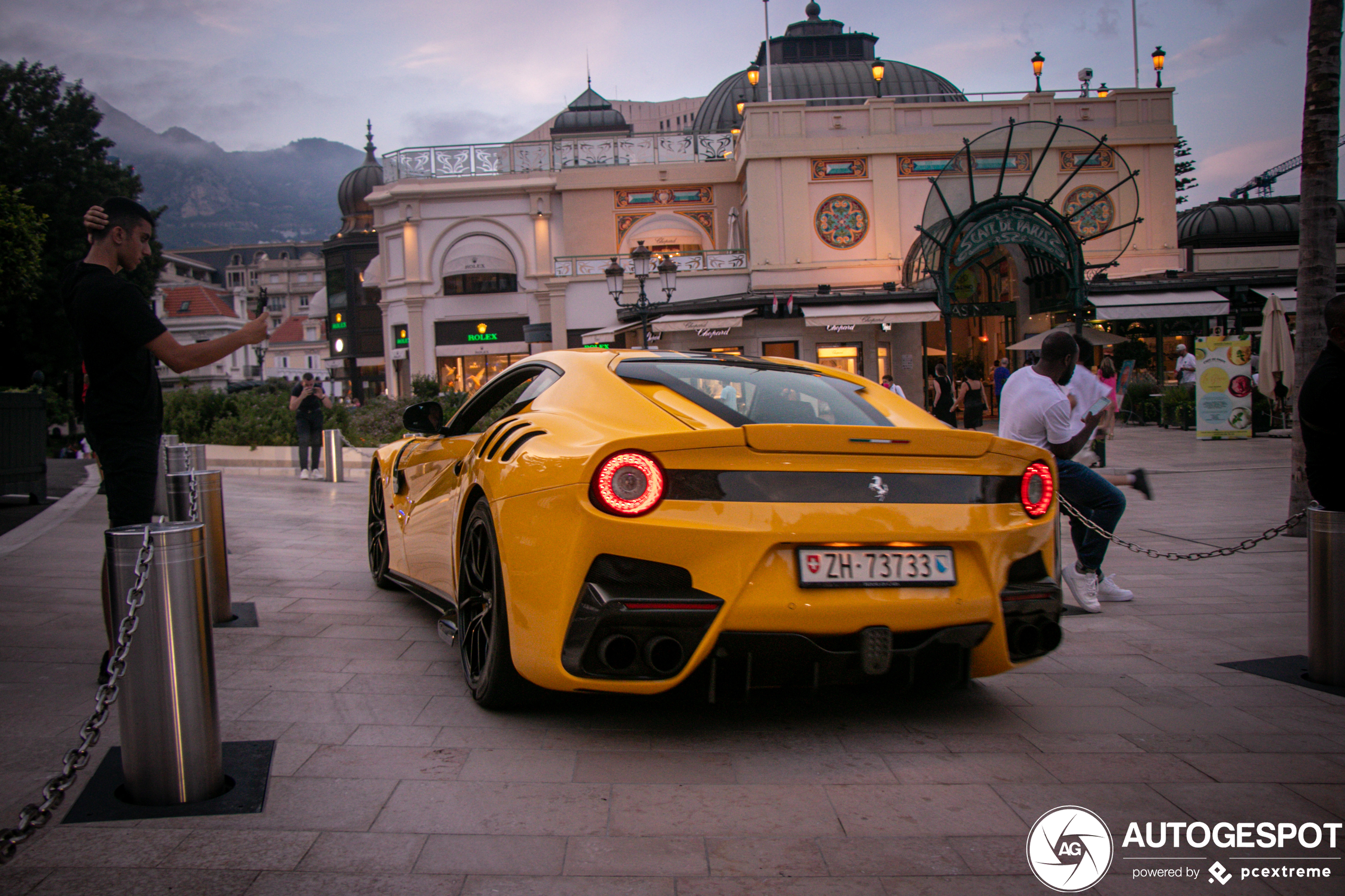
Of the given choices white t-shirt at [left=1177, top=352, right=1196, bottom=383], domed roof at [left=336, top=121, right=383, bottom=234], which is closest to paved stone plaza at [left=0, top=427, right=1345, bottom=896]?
white t-shirt at [left=1177, top=352, right=1196, bottom=383]

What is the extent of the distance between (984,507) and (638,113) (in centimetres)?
13659

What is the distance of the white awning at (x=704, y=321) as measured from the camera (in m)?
29.0

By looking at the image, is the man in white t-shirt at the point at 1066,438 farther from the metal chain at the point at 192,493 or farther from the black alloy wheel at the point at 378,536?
the metal chain at the point at 192,493

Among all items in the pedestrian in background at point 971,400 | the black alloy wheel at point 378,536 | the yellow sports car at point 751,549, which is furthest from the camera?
the pedestrian in background at point 971,400

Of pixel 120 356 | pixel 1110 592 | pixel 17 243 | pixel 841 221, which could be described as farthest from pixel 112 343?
pixel 841 221

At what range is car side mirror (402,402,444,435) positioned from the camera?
202 inches

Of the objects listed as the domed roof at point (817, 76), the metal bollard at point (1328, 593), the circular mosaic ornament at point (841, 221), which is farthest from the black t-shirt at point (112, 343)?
the domed roof at point (817, 76)

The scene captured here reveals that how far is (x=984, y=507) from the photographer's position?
3383mm

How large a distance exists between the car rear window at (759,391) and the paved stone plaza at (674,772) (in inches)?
44.7

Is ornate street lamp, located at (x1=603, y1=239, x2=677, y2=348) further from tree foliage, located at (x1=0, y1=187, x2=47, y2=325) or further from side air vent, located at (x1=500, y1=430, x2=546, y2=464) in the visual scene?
side air vent, located at (x1=500, y1=430, x2=546, y2=464)

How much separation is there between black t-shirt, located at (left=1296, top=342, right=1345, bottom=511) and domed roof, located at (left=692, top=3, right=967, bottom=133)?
40.5m

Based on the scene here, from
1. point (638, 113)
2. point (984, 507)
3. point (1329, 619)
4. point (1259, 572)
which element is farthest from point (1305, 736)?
point (638, 113)

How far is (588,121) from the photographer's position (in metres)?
52.4

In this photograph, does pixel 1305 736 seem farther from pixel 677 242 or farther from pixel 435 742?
pixel 677 242
